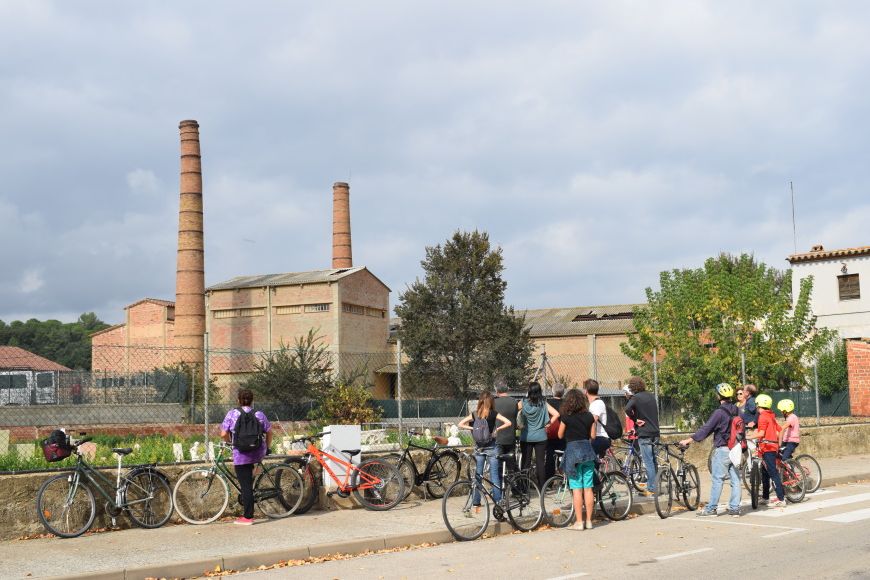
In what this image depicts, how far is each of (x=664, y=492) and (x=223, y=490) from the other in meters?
6.01

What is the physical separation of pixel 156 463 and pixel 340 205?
168ft

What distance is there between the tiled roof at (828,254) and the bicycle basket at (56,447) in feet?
121

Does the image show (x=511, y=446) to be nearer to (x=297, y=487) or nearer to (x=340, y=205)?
(x=297, y=487)

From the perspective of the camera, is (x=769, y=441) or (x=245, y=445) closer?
(x=245, y=445)

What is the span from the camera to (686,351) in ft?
102

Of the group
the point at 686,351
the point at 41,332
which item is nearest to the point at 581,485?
the point at 686,351

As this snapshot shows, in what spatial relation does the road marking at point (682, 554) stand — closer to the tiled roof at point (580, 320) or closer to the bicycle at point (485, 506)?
the bicycle at point (485, 506)

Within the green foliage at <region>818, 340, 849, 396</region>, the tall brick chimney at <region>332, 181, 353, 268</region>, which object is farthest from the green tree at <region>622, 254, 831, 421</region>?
the tall brick chimney at <region>332, 181, 353, 268</region>

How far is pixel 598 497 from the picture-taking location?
11.6 m

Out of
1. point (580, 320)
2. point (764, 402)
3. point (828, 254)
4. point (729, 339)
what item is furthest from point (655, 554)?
point (580, 320)

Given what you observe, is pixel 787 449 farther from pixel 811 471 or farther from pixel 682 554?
pixel 682 554

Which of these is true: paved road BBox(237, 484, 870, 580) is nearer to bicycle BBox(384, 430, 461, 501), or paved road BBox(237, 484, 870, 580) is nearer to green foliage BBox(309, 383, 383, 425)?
bicycle BBox(384, 430, 461, 501)

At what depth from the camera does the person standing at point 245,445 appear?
1106cm

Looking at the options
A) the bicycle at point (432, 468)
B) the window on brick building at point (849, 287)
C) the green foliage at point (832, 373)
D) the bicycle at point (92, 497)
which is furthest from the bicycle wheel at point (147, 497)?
the window on brick building at point (849, 287)
